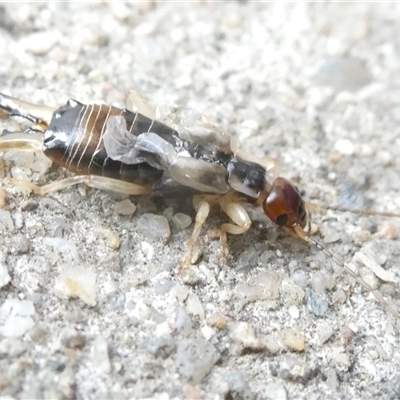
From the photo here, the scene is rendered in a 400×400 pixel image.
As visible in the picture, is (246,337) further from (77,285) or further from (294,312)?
(77,285)

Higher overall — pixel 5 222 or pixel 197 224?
pixel 197 224

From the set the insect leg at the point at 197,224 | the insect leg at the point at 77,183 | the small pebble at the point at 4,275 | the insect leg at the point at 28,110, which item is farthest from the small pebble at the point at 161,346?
the insect leg at the point at 28,110

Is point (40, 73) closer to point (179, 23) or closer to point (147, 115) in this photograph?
point (147, 115)

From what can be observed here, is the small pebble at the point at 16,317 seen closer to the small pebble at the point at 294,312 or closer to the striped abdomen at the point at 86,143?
the striped abdomen at the point at 86,143

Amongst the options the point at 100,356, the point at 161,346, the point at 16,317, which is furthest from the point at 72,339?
the point at 161,346

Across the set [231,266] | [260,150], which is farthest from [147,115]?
[231,266]

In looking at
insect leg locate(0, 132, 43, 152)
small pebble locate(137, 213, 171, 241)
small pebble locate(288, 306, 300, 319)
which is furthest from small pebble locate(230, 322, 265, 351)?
insect leg locate(0, 132, 43, 152)

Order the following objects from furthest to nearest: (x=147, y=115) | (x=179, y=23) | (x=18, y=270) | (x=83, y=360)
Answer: (x=179, y=23) < (x=147, y=115) < (x=18, y=270) < (x=83, y=360)
